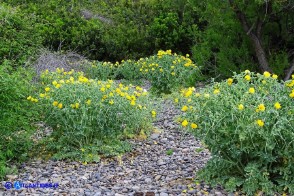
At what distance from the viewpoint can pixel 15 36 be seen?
8.32 metres

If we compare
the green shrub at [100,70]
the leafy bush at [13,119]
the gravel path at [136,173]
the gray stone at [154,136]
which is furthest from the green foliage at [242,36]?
the leafy bush at [13,119]

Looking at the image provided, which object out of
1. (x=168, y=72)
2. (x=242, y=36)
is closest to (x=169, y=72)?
(x=168, y=72)

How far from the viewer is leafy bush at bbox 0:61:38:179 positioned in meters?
4.29

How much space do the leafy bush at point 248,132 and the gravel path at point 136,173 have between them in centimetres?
25

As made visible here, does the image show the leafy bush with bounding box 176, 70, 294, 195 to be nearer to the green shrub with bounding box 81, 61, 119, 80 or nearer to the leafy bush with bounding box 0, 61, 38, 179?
the leafy bush with bounding box 0, 61, 38, 179

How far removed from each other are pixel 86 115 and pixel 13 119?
66 cm

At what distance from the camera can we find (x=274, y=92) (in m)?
3.67

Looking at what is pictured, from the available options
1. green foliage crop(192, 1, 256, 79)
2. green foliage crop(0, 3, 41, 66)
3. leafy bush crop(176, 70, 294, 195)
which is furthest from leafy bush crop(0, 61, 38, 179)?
green foliage crop(192, 1, 256, 79)

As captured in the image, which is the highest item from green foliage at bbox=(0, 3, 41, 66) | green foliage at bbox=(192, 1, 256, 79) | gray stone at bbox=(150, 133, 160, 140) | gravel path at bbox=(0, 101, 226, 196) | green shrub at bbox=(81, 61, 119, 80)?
green foliage at bbox=(192, 1, 256, 79)

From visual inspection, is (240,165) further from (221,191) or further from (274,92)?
(274,92)

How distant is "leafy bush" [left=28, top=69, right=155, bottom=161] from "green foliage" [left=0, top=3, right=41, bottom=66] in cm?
348

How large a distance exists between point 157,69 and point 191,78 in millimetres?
627

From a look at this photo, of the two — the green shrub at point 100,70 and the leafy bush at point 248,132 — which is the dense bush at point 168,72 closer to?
the green shrub at point 100,70

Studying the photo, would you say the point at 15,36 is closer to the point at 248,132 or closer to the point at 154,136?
the point at 154,136
